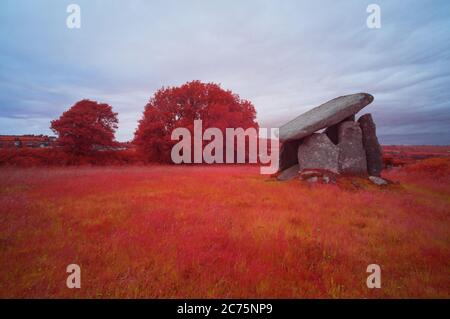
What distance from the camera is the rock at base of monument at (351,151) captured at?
475 inches

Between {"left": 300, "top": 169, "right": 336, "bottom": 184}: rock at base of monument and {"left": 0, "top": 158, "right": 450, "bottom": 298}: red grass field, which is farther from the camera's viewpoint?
{"left": 300, "top": 169, "right": 336, "bottom": 184}: rock at base of monument

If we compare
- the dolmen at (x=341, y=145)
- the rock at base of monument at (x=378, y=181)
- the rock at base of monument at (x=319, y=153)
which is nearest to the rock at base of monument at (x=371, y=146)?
the dolmen at (x=341, y=145)

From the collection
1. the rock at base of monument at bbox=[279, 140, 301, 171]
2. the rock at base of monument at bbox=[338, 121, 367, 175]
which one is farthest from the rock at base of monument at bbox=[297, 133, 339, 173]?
the rock at base of monument at bbox=[279, 140, 301, 171]

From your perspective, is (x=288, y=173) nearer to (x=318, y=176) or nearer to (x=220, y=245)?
(x=318, y=176)

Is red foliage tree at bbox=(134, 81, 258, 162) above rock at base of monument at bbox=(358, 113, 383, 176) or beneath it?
above

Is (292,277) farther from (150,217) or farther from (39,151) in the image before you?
(39,151)

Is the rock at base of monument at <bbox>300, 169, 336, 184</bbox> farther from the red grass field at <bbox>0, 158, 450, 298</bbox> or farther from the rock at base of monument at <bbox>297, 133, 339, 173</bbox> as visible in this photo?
the red grass field at <bbox>0, 158, 450, 298</bbox>

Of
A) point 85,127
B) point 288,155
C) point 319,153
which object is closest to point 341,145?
point 319,153

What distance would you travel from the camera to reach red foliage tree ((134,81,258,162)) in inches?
978

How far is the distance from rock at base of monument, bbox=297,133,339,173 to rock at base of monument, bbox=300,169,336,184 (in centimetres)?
49

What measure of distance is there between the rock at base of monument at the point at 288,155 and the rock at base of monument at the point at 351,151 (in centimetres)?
339

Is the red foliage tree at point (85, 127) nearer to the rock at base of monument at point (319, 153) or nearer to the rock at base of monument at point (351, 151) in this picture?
the rock at base of monument at point (319, 153)

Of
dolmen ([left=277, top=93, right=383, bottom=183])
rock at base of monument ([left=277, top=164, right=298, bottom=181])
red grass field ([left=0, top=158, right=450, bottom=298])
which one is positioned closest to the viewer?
red grass field ([left=0, top=158, right=450, bottom=298])

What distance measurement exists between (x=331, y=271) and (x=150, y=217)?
4.81m
